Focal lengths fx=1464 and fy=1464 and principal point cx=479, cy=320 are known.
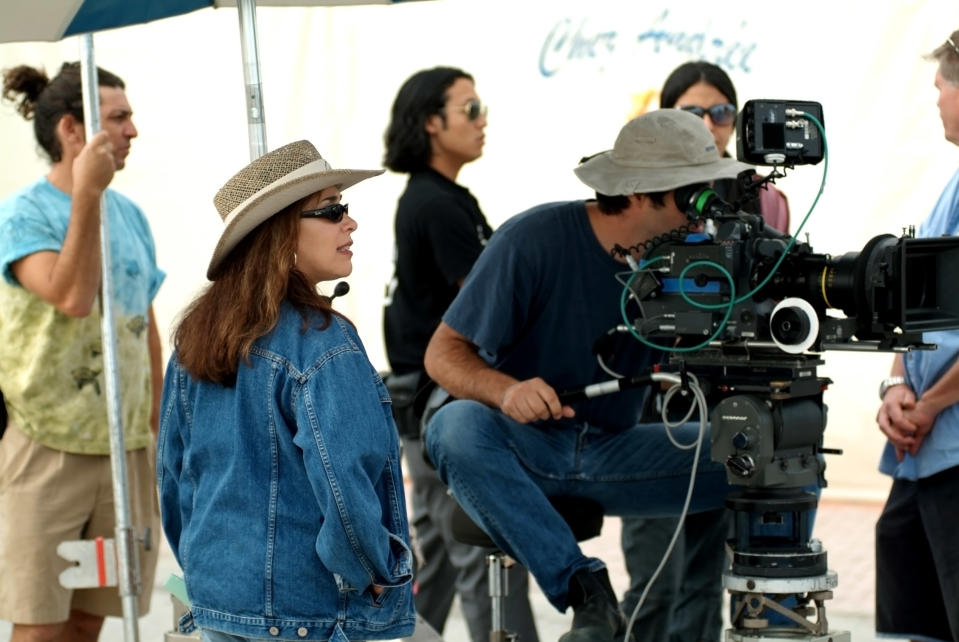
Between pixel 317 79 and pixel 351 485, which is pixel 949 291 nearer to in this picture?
pixel 351 485

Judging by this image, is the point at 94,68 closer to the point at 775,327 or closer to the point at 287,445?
the point at 287,445

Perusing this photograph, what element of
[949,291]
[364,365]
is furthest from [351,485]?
[949,291]

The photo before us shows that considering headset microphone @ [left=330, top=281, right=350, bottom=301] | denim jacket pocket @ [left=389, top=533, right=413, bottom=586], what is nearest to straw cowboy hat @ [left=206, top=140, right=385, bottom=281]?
headset microphone @ [left=330, top=281, right=350, bottom=301]

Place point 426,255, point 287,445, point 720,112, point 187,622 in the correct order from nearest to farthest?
point 287,445
point 187,622
point 426,255
point 720,112

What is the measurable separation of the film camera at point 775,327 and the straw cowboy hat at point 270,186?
2.55 ft

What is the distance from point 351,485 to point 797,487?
3.66ft

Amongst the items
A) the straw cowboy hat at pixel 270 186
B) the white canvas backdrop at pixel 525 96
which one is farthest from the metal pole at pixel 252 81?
the white canvas backdrop at pixel 525 96

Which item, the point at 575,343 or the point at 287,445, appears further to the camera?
the point at 575,343

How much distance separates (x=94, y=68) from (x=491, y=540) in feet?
5.13

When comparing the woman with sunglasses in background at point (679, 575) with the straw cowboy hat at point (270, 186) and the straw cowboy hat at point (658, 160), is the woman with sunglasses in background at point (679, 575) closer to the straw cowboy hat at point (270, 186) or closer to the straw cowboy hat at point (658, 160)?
the straw cowboy hat at point (658, 160)

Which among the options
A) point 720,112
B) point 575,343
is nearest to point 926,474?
point 575,343

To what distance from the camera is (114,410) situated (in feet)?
12.2

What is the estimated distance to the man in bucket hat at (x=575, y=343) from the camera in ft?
11.3

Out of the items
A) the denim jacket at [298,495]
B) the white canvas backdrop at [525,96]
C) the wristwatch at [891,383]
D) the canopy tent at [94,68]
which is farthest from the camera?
the white canvas backdrop at [525,96]
